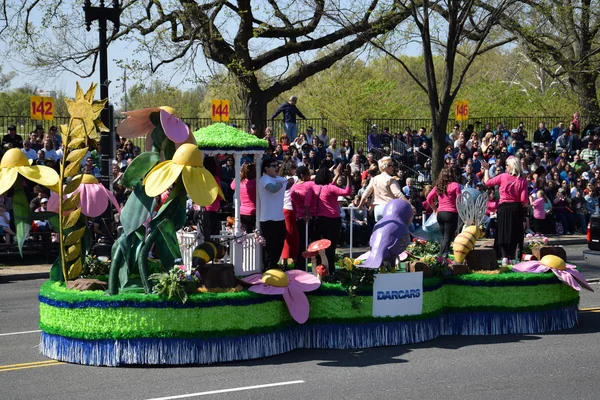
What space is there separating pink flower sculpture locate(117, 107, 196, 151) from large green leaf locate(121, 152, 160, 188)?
1.27 feet

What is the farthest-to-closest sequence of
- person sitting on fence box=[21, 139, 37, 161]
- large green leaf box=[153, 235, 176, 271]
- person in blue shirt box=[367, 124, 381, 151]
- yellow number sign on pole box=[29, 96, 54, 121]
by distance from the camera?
1. person in blue shirt box=[367, 124, 381, 151]
2. yellow number sign on pole box=[29, 96, 54, 121]
3. person sitting on fence box=[21, 139, 37, 161]
4. large green leaf box=[153, 235, 176, 271]

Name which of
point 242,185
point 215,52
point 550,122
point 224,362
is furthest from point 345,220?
point 550,122

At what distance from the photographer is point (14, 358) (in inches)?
380

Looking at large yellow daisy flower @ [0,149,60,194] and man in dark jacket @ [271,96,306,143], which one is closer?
large yellow daisy flower @ [0,149,60,194]

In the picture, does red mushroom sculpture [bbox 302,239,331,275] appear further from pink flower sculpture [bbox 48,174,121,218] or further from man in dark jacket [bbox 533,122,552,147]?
man in dark jacket [bbox 533,122,552,147]

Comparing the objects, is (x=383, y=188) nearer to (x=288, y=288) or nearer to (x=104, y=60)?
(x=288, y=288)

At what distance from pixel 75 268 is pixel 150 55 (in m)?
13.4

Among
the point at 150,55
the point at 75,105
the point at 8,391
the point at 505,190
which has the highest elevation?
the point at 150,55

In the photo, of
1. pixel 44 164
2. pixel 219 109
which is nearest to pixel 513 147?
pixel 219 109

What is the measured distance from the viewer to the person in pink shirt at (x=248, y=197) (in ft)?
44.0

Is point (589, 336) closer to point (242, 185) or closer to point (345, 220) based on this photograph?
point (242, 185)

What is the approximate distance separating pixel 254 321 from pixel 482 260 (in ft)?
11.0

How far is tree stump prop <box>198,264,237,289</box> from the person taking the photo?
9.57 metres

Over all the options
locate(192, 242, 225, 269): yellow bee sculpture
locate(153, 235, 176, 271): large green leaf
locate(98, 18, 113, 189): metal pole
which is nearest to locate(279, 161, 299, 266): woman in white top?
locate(192, 242, 225, 269): yellow bee sculpture
